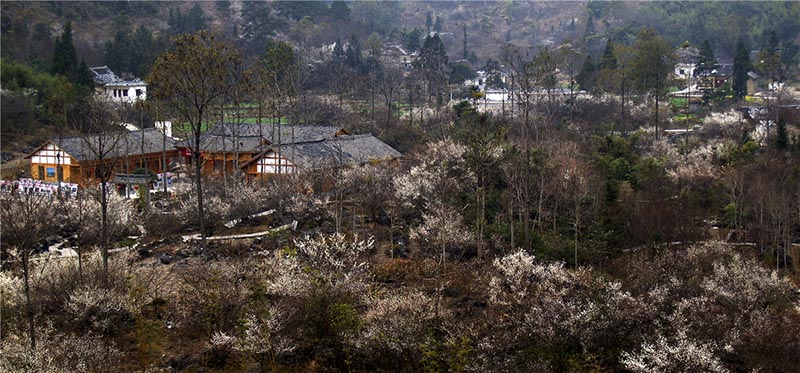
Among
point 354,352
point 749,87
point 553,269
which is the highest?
point 749,87

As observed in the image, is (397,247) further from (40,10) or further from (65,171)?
(40,10)

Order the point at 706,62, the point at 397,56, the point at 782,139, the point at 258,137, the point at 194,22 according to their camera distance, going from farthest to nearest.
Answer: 1. the point at 397,56
2. the point at 194,22
3. the point at 706,62
4. the point at 258,137
5. the point at 782,139

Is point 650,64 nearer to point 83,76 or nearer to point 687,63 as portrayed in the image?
point 687,63

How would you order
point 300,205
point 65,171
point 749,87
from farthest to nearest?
point 749,87, point 65,171, point 300,205

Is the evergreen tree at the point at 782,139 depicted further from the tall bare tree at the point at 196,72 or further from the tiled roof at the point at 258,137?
the tall bare tree at the point at 196,72

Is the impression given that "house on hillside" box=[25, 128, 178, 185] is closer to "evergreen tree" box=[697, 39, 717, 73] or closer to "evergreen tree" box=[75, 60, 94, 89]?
"evergreen tree" box=[75, 60, 94, 89]

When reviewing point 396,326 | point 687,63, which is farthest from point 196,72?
point 687,63

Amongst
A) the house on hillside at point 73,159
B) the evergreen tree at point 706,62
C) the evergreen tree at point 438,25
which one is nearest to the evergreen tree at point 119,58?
the house on hillside at point 73,159

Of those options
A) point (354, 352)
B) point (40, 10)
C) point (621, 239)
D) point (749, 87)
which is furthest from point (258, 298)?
point (40, 10)

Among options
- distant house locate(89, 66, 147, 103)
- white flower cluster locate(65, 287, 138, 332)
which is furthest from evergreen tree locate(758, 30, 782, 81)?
white flower cluster locate(65, 287, 138, 332)
